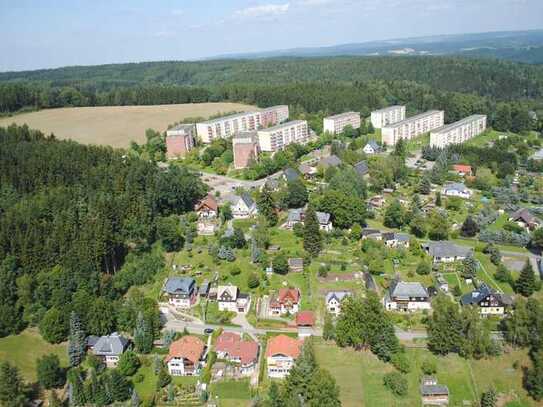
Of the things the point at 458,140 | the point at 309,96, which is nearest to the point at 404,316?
the point at 458,140

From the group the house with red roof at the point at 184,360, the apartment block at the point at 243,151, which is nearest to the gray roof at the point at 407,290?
the house with red roof at the point at 184,360

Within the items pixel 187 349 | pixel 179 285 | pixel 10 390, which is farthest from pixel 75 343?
pixel 179 285

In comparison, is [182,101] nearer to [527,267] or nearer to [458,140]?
[458,140]

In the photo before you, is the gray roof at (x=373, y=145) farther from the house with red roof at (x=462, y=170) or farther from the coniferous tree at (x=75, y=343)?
the coniferous tree at (x=75, y=343)

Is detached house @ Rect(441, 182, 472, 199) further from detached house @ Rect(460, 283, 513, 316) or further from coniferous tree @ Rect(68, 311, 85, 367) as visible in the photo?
coniferous tree @ Rect(68, 311, 85, 367)

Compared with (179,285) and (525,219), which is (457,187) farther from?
(179,285)

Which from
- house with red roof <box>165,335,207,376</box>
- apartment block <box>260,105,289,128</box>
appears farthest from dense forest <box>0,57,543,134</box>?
house with red roof <box>165,335,207,376</box>
